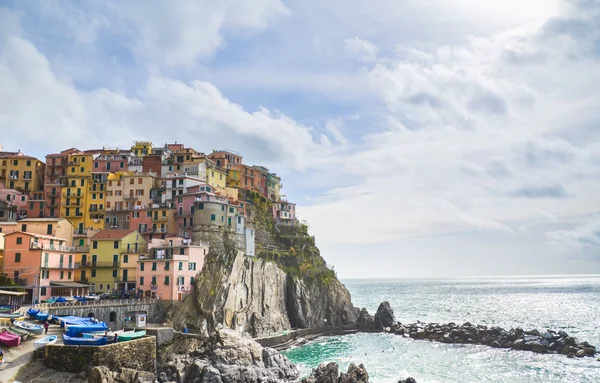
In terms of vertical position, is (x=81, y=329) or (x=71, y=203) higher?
(x=71, y=203)

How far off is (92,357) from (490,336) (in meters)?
64.4

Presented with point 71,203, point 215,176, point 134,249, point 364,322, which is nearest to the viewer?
point 134,249

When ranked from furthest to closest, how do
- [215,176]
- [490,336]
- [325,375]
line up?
1. [215,176]
2. [490,336]
3. [325,375]

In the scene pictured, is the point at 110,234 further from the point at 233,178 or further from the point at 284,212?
the point at 284,212

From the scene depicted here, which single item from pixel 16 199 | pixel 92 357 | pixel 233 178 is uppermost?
pixel 233 178

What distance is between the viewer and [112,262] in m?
71.7

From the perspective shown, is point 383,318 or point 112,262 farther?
point 383,318

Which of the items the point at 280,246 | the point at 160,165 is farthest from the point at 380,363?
the point at 160,165

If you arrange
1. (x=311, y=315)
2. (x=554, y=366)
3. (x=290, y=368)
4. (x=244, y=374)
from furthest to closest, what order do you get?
(x=311, y=315) → (x=554, y=366) → (x=290, y=368) → (x=244, y=374)

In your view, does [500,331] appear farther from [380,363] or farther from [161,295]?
[161,295]

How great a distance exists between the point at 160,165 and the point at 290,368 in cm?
5171

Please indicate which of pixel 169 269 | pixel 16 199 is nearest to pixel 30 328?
pixel 169 269

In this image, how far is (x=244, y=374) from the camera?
164ft

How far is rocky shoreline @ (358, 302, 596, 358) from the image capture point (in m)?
71.8
